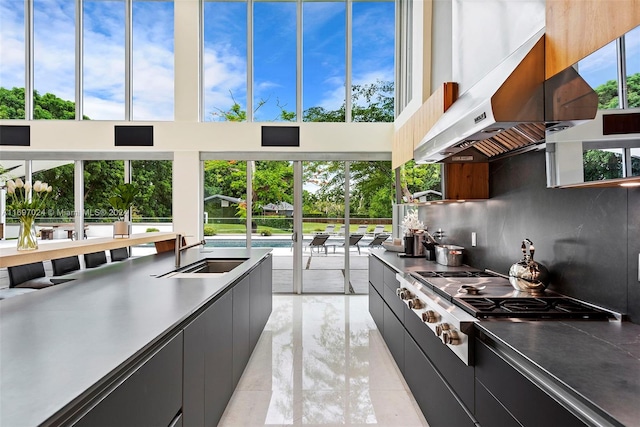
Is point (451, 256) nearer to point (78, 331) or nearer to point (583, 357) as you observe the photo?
point (583, 357)

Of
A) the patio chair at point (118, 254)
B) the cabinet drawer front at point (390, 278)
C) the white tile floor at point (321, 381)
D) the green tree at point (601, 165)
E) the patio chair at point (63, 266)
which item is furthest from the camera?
the patio chair at point (118, 254)

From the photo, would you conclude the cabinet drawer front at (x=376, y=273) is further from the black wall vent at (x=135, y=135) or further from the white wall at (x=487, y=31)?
the black wall vent at (x=135, y=135)

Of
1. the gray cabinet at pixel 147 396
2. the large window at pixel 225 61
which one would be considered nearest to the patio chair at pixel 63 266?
the gray cabinet at pixel 147 396

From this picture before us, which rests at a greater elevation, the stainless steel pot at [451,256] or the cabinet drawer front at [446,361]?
the stainless steel pot at [451,256]

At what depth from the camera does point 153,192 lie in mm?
6305

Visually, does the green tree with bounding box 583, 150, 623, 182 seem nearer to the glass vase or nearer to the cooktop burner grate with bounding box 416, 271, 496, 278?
the cooktop burner grate with bounding box 416, 271, 496, 278

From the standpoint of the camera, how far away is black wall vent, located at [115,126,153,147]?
612 cm

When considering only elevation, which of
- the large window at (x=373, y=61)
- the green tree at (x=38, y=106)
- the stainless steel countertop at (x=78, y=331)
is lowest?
the stainless steel countertop at (x=78, y=331)

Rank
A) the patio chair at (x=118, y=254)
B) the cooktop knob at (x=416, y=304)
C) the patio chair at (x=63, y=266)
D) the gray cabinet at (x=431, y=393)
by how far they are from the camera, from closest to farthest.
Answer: the gray cabinet at (x=431, y=393) → the cooktop knob at (x=416, y=304) → the patio chair at (x=63, y=266) → the patio chair at (x=118, y=254)

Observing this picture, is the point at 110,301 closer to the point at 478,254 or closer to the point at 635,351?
the point at 635,351

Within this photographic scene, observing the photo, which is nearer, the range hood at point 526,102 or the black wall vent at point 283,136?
the range hood at point 526,102

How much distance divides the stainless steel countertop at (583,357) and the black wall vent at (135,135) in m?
5.98

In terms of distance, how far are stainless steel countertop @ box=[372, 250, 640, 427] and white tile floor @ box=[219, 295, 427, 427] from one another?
4.29 feet

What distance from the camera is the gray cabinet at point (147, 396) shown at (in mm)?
1005
